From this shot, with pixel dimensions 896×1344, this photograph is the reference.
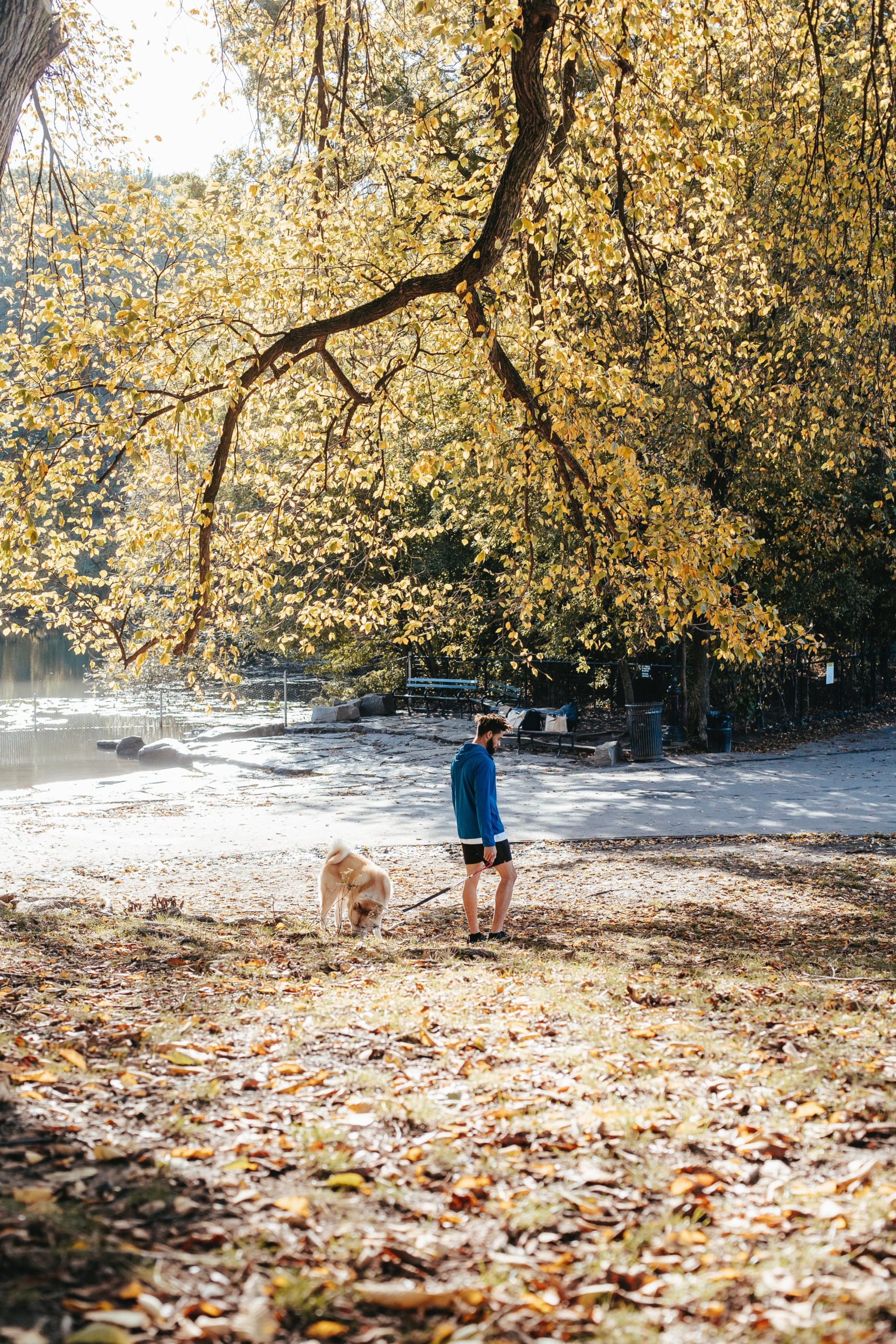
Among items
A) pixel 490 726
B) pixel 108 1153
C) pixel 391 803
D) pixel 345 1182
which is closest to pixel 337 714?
pixel 391 803

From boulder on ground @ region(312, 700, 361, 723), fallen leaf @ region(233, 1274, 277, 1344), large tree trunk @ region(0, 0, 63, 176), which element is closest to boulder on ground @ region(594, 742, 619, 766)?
boulder on ground @ region(312, 700, 361, 723)

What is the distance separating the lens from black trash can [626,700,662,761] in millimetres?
18719

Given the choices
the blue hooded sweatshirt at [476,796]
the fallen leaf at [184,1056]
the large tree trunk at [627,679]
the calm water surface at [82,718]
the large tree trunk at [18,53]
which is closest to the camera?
the fallen leaf at [184,1056]

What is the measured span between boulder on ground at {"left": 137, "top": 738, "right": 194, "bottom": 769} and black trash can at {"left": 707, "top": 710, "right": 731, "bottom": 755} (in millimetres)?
9449

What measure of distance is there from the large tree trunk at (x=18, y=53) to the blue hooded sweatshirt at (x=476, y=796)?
4.59 m

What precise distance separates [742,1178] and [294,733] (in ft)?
66.6

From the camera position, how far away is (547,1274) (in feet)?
9.63

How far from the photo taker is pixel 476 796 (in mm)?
7836

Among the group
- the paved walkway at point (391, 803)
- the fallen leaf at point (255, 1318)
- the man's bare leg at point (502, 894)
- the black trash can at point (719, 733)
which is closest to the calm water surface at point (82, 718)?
the paved walkway at point (391, 803)

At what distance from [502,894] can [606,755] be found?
35.7 ft

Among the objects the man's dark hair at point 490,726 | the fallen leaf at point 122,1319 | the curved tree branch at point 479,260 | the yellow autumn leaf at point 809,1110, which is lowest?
the yellow autumn leaf at point 809,1110

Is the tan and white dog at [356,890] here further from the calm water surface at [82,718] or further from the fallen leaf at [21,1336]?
the fallen leaf at [21,1336]

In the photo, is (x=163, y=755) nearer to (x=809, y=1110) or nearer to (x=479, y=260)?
(x=479, y=260)

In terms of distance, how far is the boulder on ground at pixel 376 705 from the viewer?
26.1m
